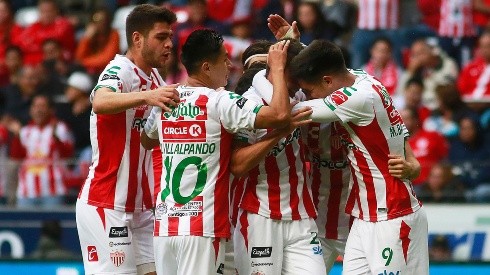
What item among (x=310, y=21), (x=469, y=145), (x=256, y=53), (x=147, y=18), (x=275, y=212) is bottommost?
(x=469, y=145)

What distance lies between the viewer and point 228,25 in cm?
1536

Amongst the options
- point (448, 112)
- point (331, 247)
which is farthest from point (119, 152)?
point (448, 112)

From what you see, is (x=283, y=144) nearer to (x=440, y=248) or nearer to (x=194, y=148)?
(x=194, y=148)

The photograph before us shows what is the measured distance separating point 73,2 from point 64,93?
2.80 metres

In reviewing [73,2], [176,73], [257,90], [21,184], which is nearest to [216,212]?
[257,90]

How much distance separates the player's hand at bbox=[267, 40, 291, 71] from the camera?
7.36m

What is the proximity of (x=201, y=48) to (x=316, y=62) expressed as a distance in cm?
72

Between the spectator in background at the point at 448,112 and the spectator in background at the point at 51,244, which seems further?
the spectator in background at the point at 448,112

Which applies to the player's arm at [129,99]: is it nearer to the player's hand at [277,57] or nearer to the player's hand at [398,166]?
the player's hand at [277,57]

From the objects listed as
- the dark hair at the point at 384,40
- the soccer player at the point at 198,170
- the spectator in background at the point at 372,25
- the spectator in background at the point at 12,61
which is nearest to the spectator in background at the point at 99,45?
the spectator in background at the point at 12,61

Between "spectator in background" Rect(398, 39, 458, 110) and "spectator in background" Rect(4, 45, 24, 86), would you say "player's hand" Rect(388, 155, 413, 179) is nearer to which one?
"spectator in background" Rect(398, 39, 458, 110)

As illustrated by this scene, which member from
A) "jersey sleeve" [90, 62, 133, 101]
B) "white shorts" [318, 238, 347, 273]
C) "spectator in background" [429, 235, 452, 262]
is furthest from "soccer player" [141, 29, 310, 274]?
"spectator in background" [429, 235, 452, 262]

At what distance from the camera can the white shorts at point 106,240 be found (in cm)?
796

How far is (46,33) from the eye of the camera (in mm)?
16453
